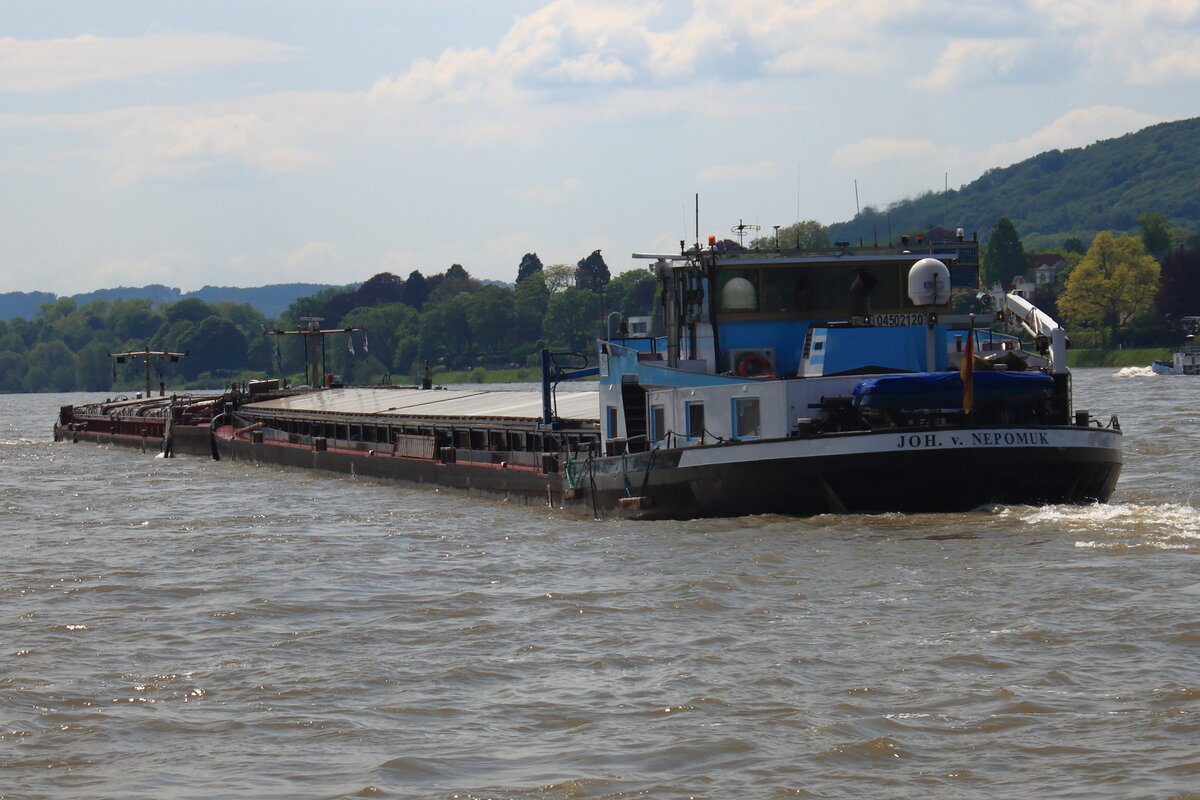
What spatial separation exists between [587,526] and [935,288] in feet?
Result: 23.1

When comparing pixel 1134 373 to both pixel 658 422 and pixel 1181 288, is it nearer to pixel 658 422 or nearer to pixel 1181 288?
pixel 1181 288

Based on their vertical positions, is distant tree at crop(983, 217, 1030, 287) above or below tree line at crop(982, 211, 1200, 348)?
above

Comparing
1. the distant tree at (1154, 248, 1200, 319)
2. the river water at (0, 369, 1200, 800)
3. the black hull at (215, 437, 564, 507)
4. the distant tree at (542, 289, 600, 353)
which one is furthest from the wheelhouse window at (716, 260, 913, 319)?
the distant tree at (542, 289, 600, 353)

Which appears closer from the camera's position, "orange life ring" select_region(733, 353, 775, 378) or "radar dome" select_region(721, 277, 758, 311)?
"orange life ring" select_region(733, 353, 775, 378)

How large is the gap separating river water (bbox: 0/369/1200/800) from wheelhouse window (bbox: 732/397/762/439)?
1.37m

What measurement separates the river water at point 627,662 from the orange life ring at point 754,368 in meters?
2.76

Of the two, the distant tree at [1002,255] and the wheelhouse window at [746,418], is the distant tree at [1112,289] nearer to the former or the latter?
the distant tree at [1002,255]

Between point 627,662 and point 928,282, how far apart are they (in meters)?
11.6

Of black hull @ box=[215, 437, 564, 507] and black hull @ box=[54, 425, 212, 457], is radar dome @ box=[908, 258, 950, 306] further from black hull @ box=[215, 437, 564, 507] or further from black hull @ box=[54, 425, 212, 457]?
black hull @ box=[54, 425, 212, 457]

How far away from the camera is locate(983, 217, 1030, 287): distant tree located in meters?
156

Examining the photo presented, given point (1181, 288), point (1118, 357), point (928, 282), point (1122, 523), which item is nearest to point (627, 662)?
point (1122, 523)

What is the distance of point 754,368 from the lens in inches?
1004

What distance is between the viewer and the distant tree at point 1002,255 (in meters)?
156

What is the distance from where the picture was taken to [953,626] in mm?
15812
